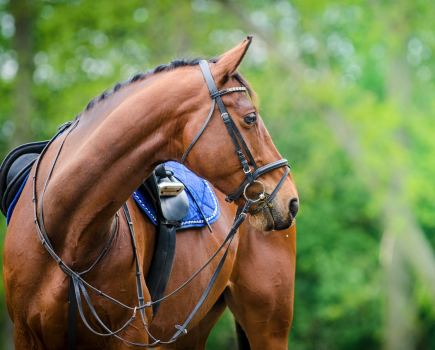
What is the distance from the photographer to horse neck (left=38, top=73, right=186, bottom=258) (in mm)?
2426

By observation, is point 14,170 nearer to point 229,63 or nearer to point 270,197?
point 229,63

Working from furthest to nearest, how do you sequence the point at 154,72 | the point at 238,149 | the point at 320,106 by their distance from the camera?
the point at 320,106, the point at 154,72, the point at 238,149

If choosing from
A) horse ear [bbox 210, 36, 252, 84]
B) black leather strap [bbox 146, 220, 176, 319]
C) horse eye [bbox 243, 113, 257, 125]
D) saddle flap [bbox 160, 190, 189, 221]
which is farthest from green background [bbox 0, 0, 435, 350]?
horse eye [bbox 243, 113, 257, 125]

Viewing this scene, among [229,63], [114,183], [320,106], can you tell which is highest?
[320,106]

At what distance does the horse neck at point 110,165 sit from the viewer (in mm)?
2426

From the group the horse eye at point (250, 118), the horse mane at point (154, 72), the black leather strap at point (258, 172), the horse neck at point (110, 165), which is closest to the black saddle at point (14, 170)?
the horse neck at point (110, 165)

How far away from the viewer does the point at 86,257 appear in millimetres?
2492

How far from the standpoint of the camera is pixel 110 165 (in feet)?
7.99

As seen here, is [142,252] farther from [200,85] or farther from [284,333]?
[284,333]

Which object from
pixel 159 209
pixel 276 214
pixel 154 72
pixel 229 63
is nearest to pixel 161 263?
pixel 159 209

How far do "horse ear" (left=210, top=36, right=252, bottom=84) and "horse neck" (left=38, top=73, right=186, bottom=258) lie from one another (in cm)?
27

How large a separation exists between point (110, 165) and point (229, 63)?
0.82m

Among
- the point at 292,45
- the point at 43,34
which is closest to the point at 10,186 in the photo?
the point at 43,34

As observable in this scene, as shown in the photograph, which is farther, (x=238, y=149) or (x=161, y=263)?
(x=161, y=263)
